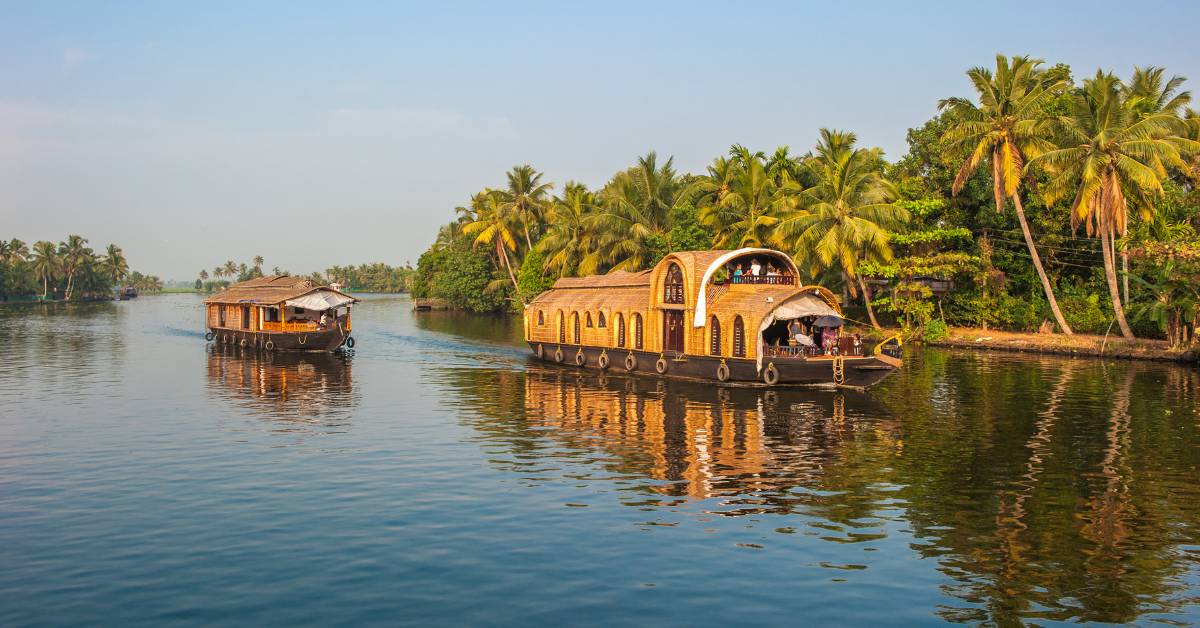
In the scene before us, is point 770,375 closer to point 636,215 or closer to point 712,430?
point 712,430

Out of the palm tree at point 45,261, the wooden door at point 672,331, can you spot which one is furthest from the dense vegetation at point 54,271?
the wooden door at point 672,331

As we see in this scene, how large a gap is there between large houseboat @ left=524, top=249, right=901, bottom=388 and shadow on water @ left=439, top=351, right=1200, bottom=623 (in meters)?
0.94

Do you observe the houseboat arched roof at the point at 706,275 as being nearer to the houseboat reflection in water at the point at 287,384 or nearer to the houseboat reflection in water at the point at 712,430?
the houseboat reflection in water at the point at 712,430

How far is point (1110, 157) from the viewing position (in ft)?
122

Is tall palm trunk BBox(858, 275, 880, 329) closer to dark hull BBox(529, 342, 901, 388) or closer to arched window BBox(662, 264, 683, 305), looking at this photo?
arched window BBox(662, 264, 683, 305)

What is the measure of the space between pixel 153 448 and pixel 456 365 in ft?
64.3

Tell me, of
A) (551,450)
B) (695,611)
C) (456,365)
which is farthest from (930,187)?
(695,611)

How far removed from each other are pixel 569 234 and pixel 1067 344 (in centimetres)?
3653

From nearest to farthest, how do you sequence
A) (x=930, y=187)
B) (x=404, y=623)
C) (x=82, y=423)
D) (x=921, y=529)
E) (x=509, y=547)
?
(x=404, y=623)
(x=509, y=547)
(x=921, y=529)
(x=82, y=423)
(x=930, y=187)

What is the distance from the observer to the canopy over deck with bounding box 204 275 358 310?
43906 millimetres

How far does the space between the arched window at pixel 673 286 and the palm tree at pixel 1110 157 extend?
18130mm

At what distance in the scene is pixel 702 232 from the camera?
54.4 m

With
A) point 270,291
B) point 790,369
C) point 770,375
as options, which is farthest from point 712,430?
point 270,291

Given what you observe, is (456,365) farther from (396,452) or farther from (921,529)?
(921,529)
